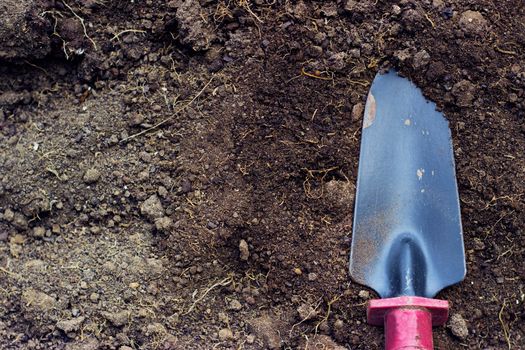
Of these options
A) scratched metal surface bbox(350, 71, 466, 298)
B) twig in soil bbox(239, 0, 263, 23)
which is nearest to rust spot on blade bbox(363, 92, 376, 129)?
scratched metal surface bbox(350, 71, 466, 298)

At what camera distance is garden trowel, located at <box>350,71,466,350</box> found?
1.83 metres

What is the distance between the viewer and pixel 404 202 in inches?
74.0

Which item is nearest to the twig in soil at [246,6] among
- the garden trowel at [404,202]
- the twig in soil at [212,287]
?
the garden trowel at [404,202]

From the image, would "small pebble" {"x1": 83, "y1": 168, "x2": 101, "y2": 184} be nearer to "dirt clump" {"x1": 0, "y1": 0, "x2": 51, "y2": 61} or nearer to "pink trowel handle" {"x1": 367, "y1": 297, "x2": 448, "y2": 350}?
"dirt clump" {"x1": 0, "y1": 0, "x2": 51, "y2": 61}

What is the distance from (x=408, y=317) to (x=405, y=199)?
32 centimetres

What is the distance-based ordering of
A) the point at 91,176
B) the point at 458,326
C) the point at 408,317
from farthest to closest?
1. the point at 91,176
2. the point at 458,326
3. the point at 408,317

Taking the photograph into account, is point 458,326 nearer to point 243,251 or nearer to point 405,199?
point 405,199

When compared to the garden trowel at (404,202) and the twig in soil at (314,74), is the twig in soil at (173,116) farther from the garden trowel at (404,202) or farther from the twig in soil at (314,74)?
the garden trowel at (404,202)

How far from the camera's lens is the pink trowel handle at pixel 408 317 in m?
1.69

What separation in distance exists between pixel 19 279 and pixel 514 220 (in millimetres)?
1271

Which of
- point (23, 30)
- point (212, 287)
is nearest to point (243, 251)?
point (212, 287)

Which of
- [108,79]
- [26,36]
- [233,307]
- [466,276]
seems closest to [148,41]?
[108,79]

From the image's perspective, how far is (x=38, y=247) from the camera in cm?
195

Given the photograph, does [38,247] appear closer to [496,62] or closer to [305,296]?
[305,296]
